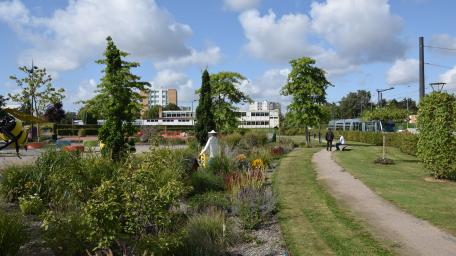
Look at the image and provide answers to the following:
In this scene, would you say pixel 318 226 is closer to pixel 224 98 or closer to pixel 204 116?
pixel 204 116

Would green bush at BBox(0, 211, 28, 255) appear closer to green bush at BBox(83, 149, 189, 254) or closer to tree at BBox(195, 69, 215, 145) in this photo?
green bush at BBox(83, 149, 189, 254)

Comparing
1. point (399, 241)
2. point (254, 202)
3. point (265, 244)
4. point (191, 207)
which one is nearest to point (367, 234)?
point (399, 241)

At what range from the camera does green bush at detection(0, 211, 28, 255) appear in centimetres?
555

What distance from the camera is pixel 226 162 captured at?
15.4 m

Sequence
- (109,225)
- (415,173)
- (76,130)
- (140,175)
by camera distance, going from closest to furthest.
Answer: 1. (109,225)
2. (140,175)
3. (415,173)
4. (76,130)

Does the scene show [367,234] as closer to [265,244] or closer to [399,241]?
[399,241]

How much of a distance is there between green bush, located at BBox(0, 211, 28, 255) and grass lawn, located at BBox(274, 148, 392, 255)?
3916mm

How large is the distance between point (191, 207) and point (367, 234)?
359cm

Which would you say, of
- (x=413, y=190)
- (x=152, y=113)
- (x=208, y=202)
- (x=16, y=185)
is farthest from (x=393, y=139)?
(x=152, y=113)

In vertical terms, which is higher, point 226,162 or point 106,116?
point 106,116

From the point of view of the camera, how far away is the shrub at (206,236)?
6461 millimetres

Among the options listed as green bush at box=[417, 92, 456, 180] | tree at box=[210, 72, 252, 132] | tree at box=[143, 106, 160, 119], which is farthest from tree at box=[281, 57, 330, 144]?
tree at box=[143, 106, 160, 119]

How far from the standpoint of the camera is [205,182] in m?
12.6

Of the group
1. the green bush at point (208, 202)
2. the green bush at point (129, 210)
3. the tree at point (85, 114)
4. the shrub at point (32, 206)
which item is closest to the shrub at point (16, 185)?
the shrub at point (32, 206)
